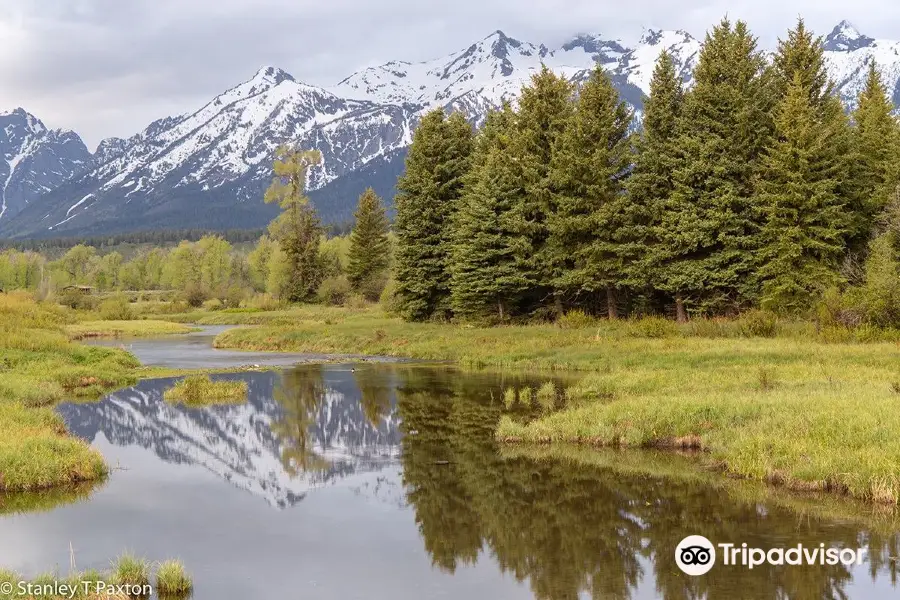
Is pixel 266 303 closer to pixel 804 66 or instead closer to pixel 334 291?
pixel 334 291

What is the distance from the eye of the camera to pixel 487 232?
2057 inches

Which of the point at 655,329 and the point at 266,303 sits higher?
the point at 266,303

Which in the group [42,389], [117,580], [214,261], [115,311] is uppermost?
[214,261]

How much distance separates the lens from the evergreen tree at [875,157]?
147 feet

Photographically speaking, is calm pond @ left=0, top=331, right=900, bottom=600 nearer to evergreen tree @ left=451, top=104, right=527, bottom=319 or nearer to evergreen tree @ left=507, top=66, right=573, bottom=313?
evergreen tree @ left=507, top=66, right=573, bottom=313

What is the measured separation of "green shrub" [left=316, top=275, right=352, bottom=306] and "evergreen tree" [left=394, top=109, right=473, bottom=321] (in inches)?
1129

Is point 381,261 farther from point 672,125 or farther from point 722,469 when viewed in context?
point 722,469

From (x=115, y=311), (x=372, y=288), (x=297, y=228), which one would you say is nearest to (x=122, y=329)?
(x=115, y=311)

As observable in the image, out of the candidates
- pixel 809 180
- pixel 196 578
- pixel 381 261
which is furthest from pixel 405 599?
pixel 381 261

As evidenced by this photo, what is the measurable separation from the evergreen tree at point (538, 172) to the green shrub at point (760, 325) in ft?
40.2

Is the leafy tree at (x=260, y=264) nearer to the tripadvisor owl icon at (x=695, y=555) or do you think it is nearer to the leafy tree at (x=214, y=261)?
the leafy tree at (x=214, y=261)

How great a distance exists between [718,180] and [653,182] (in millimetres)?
4257

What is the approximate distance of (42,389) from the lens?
3080cm

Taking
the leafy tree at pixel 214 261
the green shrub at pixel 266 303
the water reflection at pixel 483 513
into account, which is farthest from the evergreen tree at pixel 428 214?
the leafy tree at pixel 214 261
